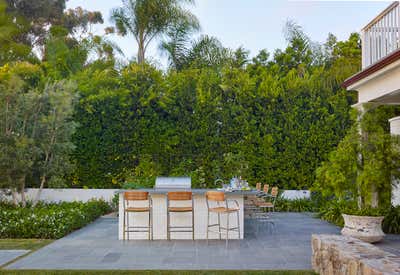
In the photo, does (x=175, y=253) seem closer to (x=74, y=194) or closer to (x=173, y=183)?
(x=173, y=183)

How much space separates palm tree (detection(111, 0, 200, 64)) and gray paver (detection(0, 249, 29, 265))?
27.9 ft

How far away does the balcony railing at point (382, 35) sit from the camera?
8077mm

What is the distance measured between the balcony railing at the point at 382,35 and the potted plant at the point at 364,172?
3.90 feet

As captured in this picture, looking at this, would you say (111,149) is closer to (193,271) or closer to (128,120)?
(128,120)

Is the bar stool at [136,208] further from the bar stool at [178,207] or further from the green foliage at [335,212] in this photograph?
the green foliage at [335,212]

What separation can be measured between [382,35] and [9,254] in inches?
299

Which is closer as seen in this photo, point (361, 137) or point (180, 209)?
point (180, 209)

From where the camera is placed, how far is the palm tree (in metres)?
14.7

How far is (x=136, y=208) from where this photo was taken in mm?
8156

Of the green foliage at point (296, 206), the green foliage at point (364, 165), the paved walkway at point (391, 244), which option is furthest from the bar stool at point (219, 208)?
the green foliage at point (296, 206)

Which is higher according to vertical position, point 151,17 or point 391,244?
point 151,17

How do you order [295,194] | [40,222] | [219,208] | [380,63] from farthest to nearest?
[295,194]
[40,222]
[219,208]
[380,63]

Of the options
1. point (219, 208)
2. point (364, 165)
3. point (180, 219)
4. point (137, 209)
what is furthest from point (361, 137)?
point (137, 209)

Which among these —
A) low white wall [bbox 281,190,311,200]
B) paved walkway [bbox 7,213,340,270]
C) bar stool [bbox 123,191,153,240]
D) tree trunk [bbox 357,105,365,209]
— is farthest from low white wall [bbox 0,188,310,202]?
tree trunk [bbox 357,105,365,209]
